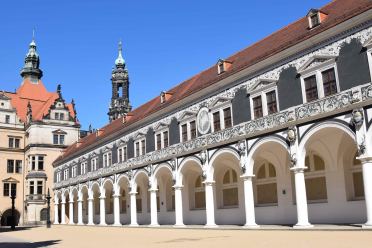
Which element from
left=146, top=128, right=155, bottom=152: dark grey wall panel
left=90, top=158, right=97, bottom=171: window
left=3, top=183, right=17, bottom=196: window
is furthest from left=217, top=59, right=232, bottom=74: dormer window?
left=3, top=183, right=17, bottom=196: window

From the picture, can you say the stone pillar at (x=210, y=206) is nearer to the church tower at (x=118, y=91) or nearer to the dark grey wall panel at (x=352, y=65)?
the dark grey wall panel at (x=352, y=65)

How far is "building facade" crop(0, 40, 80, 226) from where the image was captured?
50.0 m

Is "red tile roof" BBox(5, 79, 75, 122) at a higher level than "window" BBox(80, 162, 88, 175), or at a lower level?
higher

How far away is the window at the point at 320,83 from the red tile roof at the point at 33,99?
4042cm

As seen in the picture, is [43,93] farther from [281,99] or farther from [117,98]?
[281,99]

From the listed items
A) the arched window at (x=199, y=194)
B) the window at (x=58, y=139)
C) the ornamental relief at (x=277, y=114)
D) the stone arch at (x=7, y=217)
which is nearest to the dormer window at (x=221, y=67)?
the ornamental relief at (x=277, y=114)

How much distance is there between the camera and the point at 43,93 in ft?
198

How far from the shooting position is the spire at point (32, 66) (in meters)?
61.4

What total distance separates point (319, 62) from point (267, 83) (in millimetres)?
3152

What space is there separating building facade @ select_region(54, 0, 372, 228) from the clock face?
0.06m

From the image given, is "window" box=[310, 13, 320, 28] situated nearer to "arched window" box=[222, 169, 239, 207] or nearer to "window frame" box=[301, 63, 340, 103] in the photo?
"window frame" box=[301, 63, 340, 103]

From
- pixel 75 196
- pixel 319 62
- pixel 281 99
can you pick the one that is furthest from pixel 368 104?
pixel 75 196

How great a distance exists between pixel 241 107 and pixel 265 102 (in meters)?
1.87

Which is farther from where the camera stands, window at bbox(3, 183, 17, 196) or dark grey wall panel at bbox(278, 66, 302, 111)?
window at bbox(3, 183, 17, 196)
